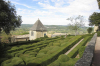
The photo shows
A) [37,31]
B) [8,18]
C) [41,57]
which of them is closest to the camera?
[41,57]

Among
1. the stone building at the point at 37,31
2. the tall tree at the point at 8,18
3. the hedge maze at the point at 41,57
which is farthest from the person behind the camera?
the stone building at the point at 37,31

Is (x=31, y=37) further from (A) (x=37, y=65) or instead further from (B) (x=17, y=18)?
(A) (x=37, y=65)

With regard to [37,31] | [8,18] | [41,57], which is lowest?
[41,57]

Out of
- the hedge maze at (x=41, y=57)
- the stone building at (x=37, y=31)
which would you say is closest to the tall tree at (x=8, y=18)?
the hedge maze at (x=41, y=57)

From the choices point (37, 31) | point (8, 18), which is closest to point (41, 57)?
point (8, 18)

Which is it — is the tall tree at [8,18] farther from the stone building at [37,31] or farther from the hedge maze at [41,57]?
the stone building at [37,31]

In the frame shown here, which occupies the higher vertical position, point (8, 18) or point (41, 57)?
point (8, 18)

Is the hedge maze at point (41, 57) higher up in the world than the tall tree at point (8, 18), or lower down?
lower down

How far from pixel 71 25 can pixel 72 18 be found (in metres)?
3.33

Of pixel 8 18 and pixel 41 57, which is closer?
pixel 41 57

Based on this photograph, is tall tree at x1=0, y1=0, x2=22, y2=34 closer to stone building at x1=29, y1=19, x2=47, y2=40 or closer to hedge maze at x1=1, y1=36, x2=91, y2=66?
hedge maze at x1=1, y1=36, x2=91, y2=66

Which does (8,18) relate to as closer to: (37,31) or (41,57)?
(41,57)

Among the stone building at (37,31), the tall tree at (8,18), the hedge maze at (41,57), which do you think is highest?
the tall tree at (8,18)

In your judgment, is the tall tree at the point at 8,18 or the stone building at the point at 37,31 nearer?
the tall tree at the point at 8,18
